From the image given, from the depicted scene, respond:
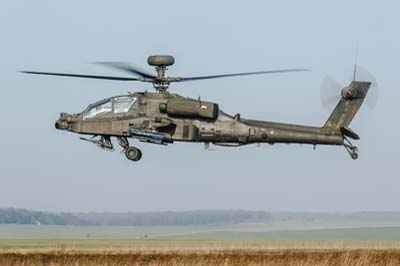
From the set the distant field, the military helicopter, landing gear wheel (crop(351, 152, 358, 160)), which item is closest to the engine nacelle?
the military helicopter

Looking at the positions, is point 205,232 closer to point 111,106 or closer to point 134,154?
point 134,154

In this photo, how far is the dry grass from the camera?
32.2 m

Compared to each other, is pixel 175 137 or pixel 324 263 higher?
pixel 175 137

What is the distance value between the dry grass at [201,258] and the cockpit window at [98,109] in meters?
8.37

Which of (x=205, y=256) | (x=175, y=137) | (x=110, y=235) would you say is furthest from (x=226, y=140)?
(x=110, y=235)

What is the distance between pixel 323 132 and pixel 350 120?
1.68 m

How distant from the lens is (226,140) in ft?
137

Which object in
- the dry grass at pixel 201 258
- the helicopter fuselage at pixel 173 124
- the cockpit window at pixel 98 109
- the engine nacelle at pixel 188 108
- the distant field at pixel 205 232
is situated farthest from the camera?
the distant field at pixel 205 232

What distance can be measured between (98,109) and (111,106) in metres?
0.54

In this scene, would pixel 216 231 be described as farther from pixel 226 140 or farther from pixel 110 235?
pixel 226 140

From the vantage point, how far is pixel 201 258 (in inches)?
1289

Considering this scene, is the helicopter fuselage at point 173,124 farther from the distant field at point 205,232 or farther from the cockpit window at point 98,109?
the distant field at point 205,232

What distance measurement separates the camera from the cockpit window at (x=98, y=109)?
136 ft

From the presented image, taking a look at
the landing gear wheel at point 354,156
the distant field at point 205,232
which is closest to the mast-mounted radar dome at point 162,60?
the landing gear wheel at point 354,156
